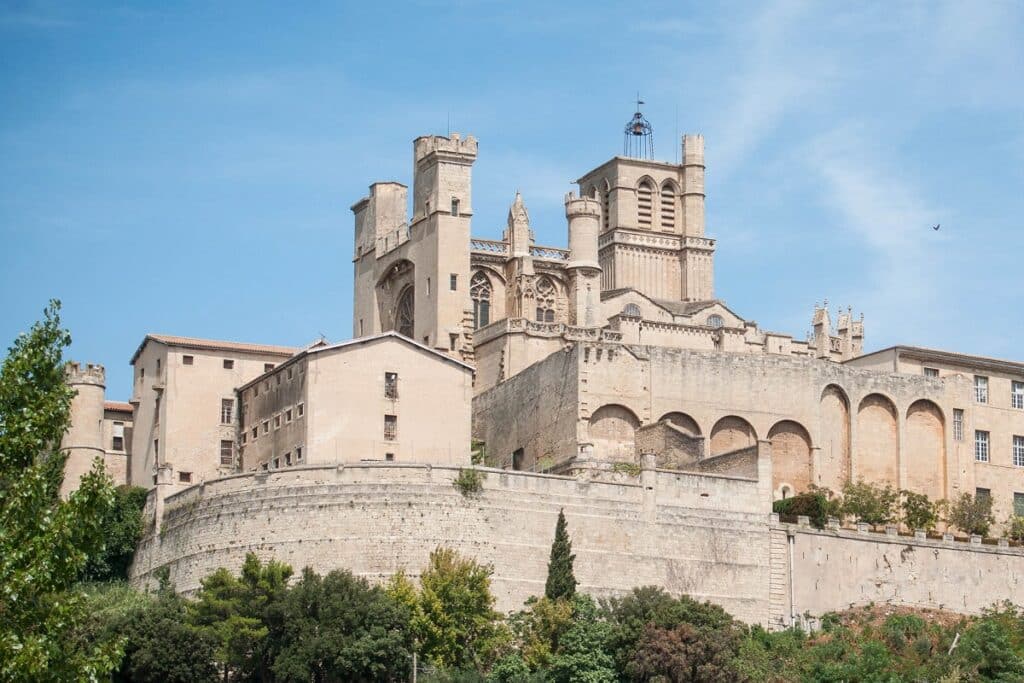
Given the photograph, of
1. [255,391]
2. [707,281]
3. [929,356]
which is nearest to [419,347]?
[255,391]

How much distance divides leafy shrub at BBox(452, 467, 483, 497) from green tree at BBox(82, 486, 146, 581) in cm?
1222

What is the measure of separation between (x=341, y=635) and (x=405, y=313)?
29.6m

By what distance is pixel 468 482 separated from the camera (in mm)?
63344

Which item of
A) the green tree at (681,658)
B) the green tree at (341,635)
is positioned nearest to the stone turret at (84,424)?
the green tree at (341,635)

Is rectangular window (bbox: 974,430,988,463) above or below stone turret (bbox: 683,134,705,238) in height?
below

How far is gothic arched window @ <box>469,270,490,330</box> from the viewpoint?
8550 centimetres

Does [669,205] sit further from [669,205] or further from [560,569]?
[560,569]

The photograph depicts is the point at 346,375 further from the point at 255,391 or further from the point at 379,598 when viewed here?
the point at 379,598

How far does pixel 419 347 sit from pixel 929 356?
22884mm

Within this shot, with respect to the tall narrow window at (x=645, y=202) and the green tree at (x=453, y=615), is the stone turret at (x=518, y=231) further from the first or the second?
the green tree at (x=453, y=615)

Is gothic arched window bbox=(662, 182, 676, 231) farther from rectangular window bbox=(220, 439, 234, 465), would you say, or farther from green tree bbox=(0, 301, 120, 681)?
green tree bbox=(0, 301, 120, 681)

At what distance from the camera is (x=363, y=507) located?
207 ft

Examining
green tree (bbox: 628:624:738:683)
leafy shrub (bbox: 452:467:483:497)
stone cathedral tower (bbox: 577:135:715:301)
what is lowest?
green tree (bbox: 628:624:738:683)

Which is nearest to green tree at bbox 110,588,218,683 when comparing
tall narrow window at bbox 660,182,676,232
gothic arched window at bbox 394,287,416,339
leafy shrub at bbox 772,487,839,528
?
leafy shrub at bbox 772,487,839,528
